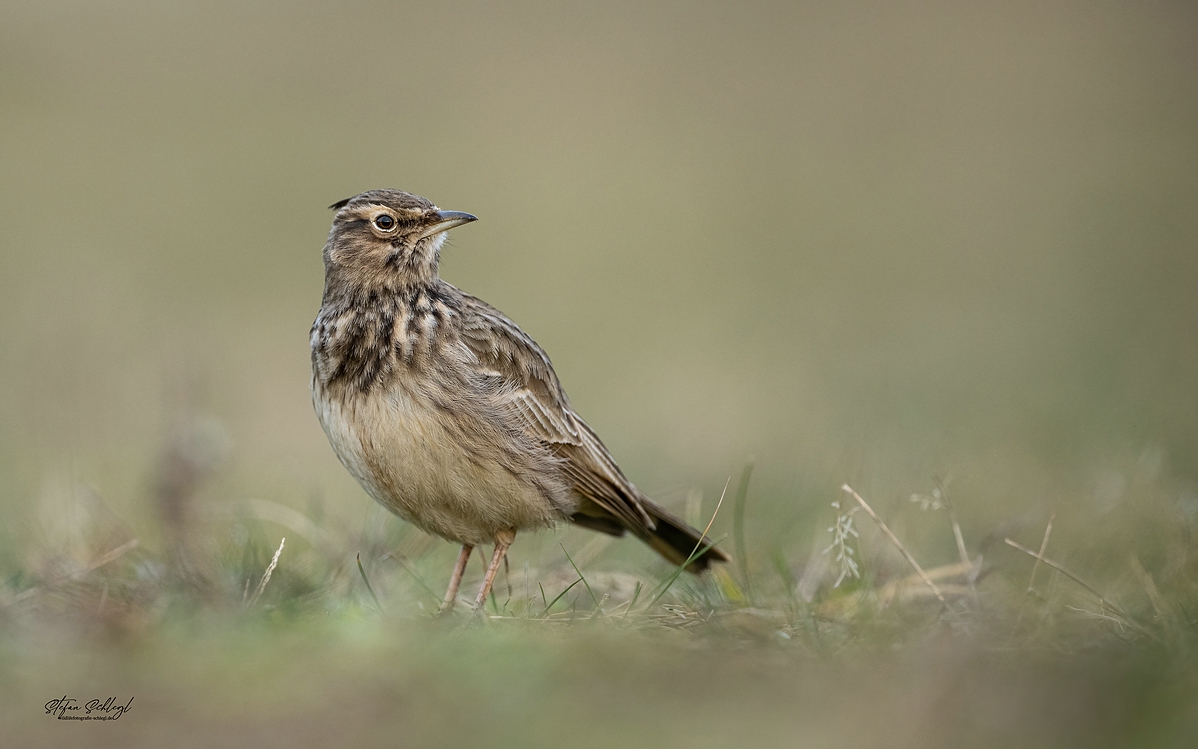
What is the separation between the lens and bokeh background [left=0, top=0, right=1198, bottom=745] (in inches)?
169

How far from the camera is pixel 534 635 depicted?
182 inches

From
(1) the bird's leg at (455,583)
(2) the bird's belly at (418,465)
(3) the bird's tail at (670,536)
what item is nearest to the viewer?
(1) the bird's leg at (455,583)

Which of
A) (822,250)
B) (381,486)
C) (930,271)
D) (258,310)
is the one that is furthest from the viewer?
(822,250)

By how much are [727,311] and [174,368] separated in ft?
28.9

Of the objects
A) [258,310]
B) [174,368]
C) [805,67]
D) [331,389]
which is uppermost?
[805,67]

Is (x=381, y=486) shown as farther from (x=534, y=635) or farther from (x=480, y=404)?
(x=534, y=635)

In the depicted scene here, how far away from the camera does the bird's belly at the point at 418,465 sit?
5.77 m

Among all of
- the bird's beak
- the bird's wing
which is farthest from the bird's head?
the bird's wing

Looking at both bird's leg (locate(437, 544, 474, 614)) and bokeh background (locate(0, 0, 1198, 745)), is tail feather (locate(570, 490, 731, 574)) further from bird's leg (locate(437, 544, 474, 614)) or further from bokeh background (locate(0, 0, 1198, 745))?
→ bird's leg (locate(437, 544, 474, 614))

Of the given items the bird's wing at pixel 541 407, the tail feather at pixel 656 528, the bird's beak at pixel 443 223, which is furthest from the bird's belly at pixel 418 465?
the bird's beak at pixel 443 223

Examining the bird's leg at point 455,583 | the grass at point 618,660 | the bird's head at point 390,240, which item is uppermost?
the bird's head at point 390,240

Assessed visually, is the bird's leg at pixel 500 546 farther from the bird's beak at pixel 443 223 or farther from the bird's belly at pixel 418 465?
the bird's beak at pixel 443 223

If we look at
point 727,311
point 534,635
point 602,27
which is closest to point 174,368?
point 534,635

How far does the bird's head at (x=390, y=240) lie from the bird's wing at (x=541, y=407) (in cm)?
34
